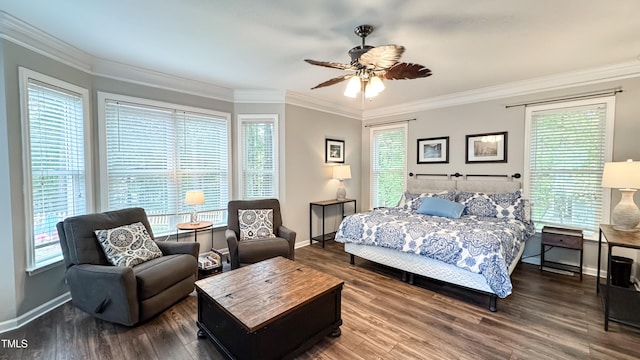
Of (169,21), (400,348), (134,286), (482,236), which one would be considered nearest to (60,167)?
(134,286)

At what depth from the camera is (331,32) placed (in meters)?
2.40

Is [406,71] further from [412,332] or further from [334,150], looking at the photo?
[334,150]

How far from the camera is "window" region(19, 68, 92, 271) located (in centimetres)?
243

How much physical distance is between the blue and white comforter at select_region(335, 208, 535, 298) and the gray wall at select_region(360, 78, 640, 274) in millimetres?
893

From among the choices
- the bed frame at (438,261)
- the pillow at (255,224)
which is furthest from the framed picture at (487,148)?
the pillow at (255,224)

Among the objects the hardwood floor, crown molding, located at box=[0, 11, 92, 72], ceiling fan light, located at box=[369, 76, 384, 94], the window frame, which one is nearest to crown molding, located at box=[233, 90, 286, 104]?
the window frame

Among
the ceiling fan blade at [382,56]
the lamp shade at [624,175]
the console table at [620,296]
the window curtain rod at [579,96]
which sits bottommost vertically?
the console table at [620,296]

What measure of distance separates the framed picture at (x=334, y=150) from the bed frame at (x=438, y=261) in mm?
1385

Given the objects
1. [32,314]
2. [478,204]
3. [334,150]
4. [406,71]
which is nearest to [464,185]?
[478,204]

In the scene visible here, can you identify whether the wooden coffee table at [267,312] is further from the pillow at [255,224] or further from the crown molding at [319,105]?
the crown molding at [319,105]

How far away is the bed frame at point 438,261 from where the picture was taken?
272cm

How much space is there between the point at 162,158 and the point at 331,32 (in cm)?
274

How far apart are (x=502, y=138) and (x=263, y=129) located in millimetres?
3697

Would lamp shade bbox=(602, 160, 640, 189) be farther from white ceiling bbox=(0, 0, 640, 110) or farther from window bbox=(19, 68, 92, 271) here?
window bbox=(19, 68, 92, 271)
